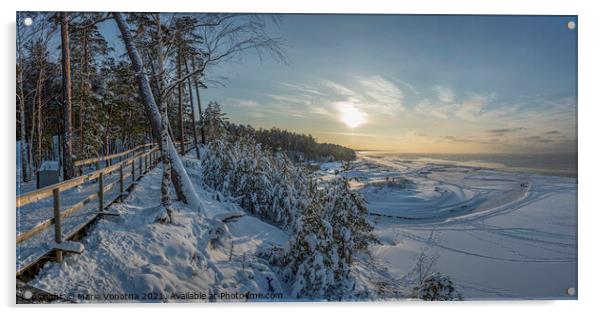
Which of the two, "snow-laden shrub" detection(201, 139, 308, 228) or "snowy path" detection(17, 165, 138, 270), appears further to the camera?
"snow-laden shrub" detection(201, 139, 308, 228)

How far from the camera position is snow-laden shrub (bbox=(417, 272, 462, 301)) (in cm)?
438

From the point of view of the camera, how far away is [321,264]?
4.21m

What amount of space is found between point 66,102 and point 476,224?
7003mm

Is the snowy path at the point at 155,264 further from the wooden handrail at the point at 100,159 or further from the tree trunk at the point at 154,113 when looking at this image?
the wooden handrail at the point at 100,159

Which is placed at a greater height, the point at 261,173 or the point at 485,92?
the point at 485,92

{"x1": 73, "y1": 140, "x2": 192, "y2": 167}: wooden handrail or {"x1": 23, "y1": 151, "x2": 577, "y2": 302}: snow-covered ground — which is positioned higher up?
{"x1": 73, "y1": 140, "x2": 192, "y2": 167}: wooden handrail

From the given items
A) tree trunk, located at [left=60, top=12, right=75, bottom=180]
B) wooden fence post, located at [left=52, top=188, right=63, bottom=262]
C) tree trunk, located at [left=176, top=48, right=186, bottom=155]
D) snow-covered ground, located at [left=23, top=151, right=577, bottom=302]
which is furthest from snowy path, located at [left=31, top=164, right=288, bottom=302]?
tree trunk, located at [left=176, top=48, right=186, bottom=155]

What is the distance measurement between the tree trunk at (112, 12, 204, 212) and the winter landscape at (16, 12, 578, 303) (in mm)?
23

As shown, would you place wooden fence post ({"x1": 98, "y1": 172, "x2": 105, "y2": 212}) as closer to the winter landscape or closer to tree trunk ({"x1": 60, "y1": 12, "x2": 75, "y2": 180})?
the winter landscape

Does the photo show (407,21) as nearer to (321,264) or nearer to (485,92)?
(485,92)

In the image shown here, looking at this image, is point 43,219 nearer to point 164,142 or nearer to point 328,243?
point 164,142

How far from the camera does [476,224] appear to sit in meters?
4.76

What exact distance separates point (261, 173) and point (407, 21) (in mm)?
3584
